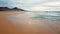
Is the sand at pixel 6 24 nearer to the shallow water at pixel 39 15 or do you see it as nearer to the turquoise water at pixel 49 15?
the shallow water at pixel 39 15

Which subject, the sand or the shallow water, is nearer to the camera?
the sand

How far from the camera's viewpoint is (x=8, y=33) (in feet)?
2.69

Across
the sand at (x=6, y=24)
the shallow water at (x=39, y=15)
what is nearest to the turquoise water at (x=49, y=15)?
the shallow water at (x=39, y=15)

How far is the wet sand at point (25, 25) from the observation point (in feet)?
2.79

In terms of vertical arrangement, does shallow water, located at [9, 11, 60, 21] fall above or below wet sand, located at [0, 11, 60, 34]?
above

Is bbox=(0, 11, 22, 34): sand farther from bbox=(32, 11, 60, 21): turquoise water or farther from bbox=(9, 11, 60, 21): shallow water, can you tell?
bbox=(32, 11, 60, 21): turquoise water

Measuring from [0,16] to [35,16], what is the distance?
320 mm

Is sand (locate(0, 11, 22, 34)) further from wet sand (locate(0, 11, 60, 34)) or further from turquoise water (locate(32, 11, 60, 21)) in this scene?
turquoise water (locate(32, 11, 60, 21))

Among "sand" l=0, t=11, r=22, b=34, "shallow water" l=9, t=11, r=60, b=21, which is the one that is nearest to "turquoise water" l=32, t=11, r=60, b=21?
"shallow water" l=9, t=11, r=60, b=21

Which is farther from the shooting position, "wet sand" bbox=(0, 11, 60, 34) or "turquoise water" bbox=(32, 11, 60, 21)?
"turquoise water" bbox=(32, 11, 60, 21)

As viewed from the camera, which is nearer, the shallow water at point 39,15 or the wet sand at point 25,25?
the wet sand at point 25,25

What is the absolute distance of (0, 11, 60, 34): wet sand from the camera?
851mm

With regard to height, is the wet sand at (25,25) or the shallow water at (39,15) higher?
the shallow water at (39,15)

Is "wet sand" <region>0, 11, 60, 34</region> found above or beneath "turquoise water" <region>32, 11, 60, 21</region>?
beneath
